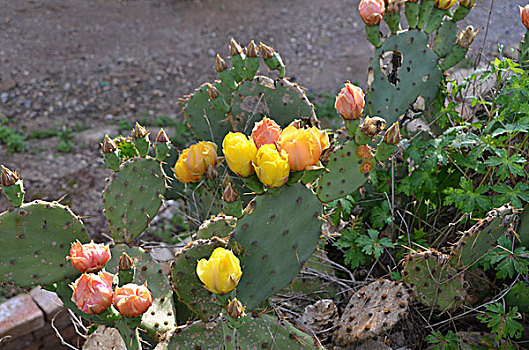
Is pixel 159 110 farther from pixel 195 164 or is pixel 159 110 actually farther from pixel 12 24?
pixel 195 164

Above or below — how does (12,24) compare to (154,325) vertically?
below

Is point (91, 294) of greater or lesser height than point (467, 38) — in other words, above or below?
below

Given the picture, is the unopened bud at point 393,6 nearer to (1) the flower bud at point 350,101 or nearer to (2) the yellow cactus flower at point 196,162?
(1) the flower bud at point 350,101

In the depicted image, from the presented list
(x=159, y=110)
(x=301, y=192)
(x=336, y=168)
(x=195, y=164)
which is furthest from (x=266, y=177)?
(x=159, y=110)

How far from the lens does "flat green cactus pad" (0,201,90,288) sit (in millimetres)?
1386

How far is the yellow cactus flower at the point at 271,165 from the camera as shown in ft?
3.75

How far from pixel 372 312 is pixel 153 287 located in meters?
0.59

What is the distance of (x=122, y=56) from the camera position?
4.53 metres

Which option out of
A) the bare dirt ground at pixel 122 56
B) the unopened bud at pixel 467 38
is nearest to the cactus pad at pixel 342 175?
the unopened bud at pixel 467 38

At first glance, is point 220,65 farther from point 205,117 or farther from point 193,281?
point 193,281

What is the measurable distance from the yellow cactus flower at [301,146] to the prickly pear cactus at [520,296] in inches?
28.3

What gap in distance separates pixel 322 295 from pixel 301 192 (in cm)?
54

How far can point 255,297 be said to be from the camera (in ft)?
4.39

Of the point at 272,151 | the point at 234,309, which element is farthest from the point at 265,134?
the point at 234,309
